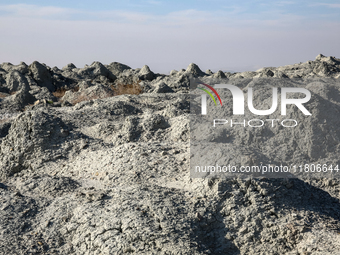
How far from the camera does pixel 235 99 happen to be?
518 centimetres

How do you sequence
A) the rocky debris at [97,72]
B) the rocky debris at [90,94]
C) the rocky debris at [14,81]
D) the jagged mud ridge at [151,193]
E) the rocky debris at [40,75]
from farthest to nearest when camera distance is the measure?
the rocky debris at [97,72], the rocky debris at [40,75], the rocky debris at [14,81], the rocky debris at [90,94], the jagged mud ridge at [151,193]

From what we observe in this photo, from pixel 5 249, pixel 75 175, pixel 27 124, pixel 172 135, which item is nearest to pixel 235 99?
pixel 172 135

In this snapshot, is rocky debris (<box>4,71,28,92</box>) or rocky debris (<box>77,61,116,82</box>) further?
rocky debris (<box>77,61,116,82</box>)

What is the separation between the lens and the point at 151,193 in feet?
11.2

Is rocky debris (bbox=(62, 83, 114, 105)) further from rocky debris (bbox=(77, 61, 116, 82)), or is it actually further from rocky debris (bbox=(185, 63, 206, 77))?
rocky debris (bbox=(185, 63, 206, 77))

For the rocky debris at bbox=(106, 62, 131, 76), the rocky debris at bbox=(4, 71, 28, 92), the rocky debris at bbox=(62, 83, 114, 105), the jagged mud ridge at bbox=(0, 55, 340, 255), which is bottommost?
the jagged mud ridge at bbox=(0, 55, 340, 255)

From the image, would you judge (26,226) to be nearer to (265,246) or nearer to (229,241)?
(229,241)

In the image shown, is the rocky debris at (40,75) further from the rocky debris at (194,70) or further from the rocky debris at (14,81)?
the rocky debris at (194,70)

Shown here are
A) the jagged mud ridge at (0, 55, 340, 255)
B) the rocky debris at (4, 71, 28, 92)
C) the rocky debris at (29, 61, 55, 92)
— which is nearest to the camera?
the jagged mud ridge at (0, 55, 340, 255)

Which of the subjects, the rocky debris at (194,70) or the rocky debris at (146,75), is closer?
the rocky debris at (146,75)

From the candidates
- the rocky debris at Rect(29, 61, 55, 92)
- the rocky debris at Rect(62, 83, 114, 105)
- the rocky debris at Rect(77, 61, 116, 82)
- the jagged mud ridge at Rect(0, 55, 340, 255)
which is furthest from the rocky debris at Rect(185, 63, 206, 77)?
the jagged mud ridge at Rect(0, 55, 340, 255)

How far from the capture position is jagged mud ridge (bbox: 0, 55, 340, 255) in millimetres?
3078

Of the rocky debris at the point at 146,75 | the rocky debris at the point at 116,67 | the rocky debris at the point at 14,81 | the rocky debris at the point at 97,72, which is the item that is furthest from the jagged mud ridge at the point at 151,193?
the rocky debris at the point at 116,67

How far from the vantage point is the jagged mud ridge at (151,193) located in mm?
3078
